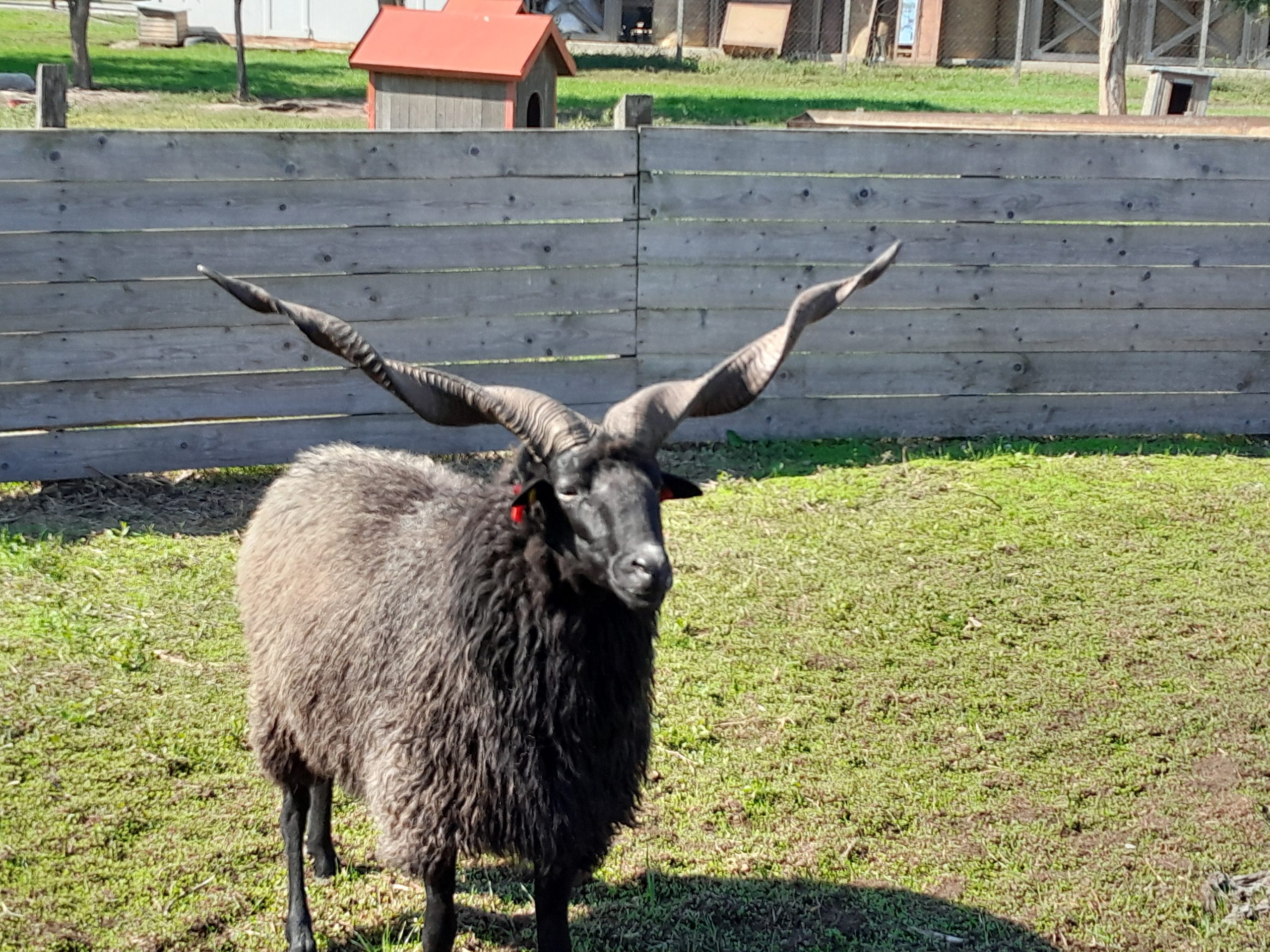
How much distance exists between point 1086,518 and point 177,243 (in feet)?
17.1

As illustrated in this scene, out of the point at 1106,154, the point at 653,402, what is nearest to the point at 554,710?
the point at 653,402

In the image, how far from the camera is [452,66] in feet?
33.7

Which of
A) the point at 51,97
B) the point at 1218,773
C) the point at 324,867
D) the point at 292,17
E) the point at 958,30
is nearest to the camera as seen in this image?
the point at 324,867

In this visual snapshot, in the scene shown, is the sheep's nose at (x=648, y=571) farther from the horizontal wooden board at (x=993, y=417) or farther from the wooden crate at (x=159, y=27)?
the wooden crate at (x=159, y=27)

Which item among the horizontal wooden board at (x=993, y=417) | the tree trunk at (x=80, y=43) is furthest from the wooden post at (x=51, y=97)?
the tree trunk at (x=80, y=43)

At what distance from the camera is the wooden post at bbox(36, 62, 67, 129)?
22.4ft

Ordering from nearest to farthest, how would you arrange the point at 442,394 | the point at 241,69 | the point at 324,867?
the point at 442,394
the point at 324,867
the point at 241,69

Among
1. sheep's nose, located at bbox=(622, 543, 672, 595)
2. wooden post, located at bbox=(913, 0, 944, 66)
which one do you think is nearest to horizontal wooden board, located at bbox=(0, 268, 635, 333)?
sheep's nose, located at bbox=(622, 543, 672, 595)

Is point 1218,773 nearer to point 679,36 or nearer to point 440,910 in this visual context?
point 440,910

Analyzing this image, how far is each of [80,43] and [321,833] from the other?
61.3ft

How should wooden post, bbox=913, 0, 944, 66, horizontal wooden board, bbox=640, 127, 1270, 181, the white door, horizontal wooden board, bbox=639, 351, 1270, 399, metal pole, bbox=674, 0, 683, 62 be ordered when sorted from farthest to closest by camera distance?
the white door, wooden post, bbox=913, 0, 944, 66, metal pole, bbox=674, 0, 683, 62, horizontal wooden board, bbox=639, 351, 1270, 399, horizontal wooden board, bbox=640, 127, 1270, 181

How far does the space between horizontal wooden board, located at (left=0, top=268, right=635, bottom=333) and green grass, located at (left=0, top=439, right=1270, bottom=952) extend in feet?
3.08

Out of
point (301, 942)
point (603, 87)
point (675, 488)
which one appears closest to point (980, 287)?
point (675, 488)

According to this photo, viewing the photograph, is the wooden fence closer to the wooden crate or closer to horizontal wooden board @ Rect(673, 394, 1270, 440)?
horizontal wooden board @ Rect(673, 394, 1270, 440)
